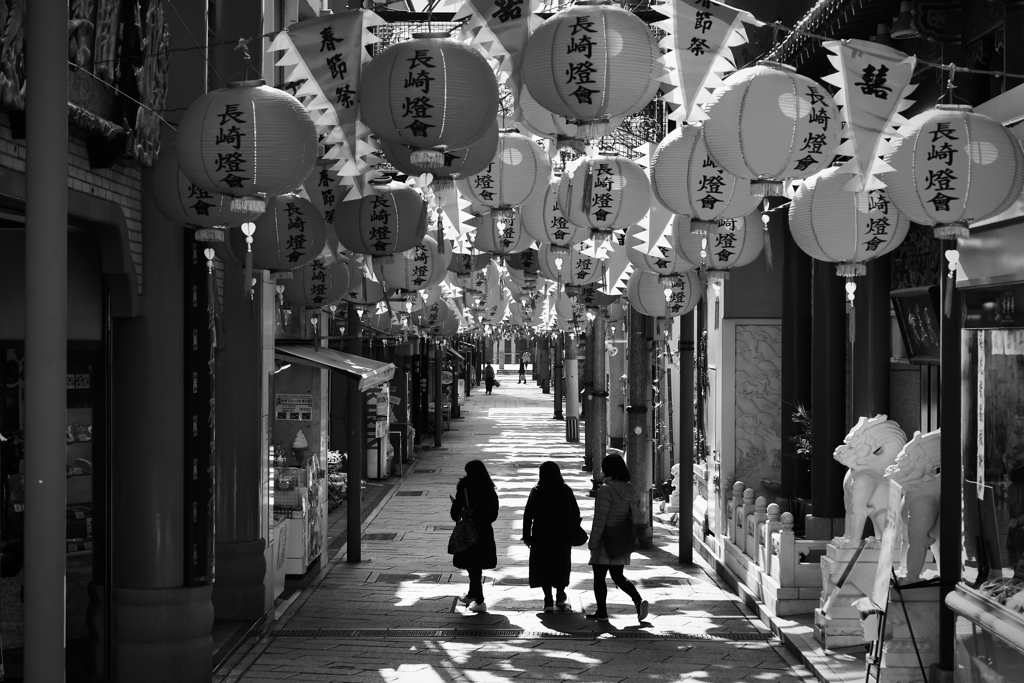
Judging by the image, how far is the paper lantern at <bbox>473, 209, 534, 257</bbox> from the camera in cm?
1097

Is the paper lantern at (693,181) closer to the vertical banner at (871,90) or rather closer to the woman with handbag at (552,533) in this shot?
the vertical banner at (871,90)

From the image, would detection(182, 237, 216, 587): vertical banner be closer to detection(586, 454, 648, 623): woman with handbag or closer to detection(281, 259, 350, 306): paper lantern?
detection(281, 259, 350, 306): paper lantern

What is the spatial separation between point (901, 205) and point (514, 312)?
23267mm

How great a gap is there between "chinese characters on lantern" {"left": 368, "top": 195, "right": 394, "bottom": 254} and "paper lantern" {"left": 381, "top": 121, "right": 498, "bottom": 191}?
1821mm

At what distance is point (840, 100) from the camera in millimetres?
A: 6879

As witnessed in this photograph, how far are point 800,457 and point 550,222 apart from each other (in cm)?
589

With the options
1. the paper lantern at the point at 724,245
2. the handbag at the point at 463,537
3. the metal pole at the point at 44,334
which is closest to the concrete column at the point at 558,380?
the handbag at the point at 463,537

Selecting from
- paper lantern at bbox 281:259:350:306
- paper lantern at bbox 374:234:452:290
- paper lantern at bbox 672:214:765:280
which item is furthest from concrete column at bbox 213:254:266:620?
paper lantern at bbox 672:214:765:280

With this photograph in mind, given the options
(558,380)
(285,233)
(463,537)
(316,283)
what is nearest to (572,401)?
(558,380)

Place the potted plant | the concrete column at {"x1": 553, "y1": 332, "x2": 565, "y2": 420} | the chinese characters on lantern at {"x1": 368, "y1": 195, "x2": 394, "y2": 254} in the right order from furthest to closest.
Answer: the concrete column at {"x1": 553, "y1": 332, "x2": 565, "y2": 420}
the potted plant
the chinese characters on lantern at {"x1": 368, "y1": 195, "x2": 394, "y2": 254}

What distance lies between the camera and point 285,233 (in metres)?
9.14

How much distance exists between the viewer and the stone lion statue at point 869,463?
9580 millimetres

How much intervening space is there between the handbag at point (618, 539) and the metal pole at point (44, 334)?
8.50 m

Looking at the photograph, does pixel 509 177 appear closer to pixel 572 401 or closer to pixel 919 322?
pixel 919 322
